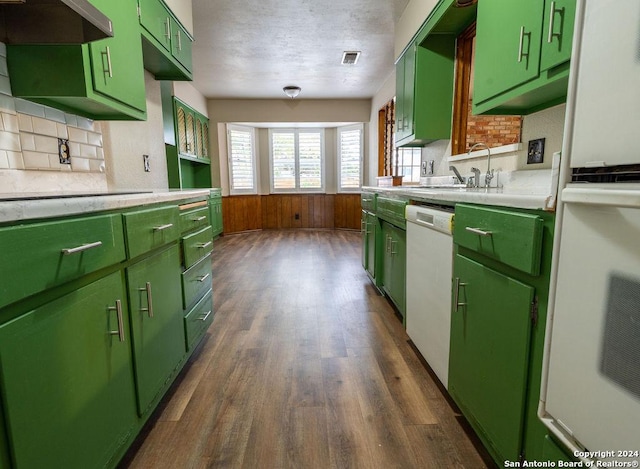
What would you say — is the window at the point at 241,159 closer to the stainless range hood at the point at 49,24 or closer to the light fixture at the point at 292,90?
the light fixture at the point at 292,90

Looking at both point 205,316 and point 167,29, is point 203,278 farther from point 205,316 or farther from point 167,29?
point 167,29

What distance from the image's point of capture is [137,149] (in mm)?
2320

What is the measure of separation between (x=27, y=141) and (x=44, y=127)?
0.13 meters

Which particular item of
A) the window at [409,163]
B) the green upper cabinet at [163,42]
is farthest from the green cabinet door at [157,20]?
the window at [409,163]

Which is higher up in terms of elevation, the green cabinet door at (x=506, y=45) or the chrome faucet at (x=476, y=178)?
the green cabinet door at (x=506, y=45)

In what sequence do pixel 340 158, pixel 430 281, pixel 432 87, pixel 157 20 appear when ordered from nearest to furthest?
1. pixel 430 281
2. pixel 157 20
3. pixel 432 87
4. pixel 340 158

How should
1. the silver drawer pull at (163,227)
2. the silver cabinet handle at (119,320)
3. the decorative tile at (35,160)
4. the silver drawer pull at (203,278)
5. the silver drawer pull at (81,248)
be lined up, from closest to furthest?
the silver drawer pull at (81,248), the silver cabinet handle at (119,320), the silver drawer pull at (163,227), the decorative tile at (35,160), the silver drawer pull at (203,278)

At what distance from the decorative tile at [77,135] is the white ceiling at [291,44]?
1816mm

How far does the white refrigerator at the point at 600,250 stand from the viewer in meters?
0.56

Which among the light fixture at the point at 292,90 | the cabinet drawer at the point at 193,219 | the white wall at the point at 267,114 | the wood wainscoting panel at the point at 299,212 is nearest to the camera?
the cabinet drawer at the point at 193,219

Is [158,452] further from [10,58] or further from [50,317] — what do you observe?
[10,58]

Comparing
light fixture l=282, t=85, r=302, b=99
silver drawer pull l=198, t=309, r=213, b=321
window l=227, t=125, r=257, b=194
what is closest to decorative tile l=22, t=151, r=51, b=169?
silver drawer pull l=198, t=309, r=213, b=321

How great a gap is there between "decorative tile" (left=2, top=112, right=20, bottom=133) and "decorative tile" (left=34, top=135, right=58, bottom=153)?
9 cm

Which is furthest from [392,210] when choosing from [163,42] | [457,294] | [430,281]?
[163,42]
